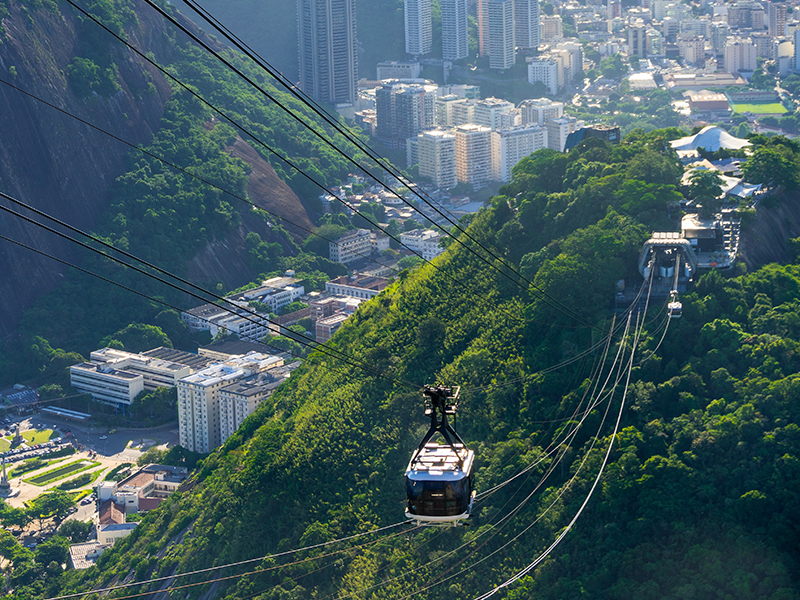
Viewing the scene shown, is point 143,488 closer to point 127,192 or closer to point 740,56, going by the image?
point 127,192

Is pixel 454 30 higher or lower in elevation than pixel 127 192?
higher

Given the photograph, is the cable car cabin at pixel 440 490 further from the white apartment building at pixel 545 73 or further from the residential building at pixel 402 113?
the white apartment building at pixel 545 73

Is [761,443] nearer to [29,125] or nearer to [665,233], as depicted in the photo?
[665,233]

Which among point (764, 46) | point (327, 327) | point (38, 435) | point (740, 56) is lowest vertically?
point (38, 435)

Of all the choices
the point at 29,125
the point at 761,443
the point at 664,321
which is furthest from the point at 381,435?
the point at 29,125

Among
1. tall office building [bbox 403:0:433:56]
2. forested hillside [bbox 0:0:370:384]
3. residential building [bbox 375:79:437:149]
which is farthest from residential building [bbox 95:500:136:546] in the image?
tall office building [bbox 403:0:433:56]

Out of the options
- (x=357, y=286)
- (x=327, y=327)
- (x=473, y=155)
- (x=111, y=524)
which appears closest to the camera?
(x=111, y=524)

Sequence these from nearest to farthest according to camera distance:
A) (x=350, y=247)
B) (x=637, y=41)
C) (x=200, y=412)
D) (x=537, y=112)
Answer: (x=200, y=412) → (x=350, y=247) → (x=537, y=112) → (x=637, y=41)

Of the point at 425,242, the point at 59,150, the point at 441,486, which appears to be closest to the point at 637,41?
the point at 425,242
